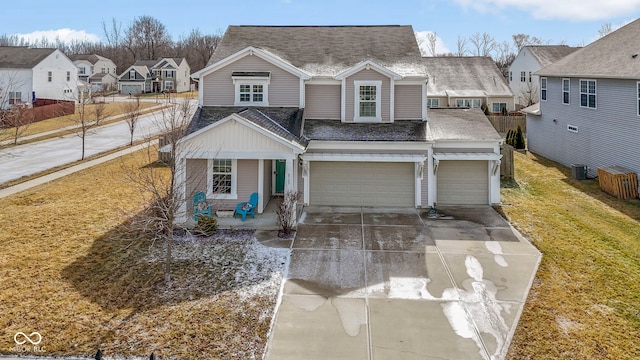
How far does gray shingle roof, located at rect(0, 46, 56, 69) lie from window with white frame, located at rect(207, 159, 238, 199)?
45794mm

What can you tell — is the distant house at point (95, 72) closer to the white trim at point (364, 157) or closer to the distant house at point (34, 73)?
the distant house at point (34, 73)

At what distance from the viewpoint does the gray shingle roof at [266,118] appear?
16.0 meters

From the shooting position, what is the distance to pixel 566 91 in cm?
2528

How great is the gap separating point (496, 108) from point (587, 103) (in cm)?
1755

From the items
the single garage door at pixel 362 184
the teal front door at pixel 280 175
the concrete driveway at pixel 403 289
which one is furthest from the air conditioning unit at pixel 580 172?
the teal front door at pixel 280 175

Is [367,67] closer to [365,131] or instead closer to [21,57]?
[365,131]

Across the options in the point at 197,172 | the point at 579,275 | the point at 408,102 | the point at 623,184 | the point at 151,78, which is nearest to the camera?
the point at 579,275

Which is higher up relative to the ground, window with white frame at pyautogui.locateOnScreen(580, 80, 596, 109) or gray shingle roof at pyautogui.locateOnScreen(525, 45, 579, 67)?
gray shingle roof at pyautogui.locateOnScreen(525, 45, 579, 67)

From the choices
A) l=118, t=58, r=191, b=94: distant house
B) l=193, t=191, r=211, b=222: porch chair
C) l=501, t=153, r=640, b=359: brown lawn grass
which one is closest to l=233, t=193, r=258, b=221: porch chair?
l=193, t=191, r=211, b=222: porch chair

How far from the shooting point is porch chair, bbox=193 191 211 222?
1518 centimetres

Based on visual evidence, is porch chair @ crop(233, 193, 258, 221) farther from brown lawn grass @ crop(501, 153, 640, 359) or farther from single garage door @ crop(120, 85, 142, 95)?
single garage door @ crop(120, 85, 142, 95)

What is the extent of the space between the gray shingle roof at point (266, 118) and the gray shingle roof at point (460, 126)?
5.47 m

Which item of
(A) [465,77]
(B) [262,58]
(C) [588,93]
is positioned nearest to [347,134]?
(B) [262,58]

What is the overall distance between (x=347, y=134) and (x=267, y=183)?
386 cm
